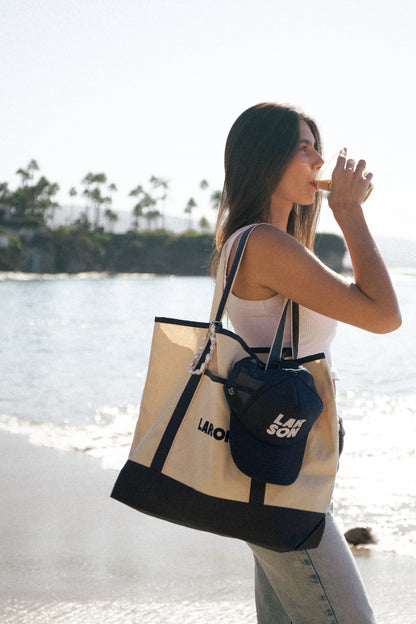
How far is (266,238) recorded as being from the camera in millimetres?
1486

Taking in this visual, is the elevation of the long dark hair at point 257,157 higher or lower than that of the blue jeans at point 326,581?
higher

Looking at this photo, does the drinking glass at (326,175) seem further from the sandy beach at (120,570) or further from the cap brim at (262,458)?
the sandy beach at (120,570)

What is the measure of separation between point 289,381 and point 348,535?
2952mm

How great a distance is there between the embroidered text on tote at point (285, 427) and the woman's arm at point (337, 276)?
25 cm

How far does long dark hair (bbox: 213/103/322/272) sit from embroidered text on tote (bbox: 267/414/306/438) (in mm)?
506

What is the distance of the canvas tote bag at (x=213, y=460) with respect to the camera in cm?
141

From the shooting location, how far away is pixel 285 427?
138 cm

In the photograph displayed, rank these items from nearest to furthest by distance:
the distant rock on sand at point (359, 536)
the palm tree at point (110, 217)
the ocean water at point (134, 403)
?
the distant rock on sand at point (359, 536), the ocean water at point (134, 403), the palm tree at point (110, 217)

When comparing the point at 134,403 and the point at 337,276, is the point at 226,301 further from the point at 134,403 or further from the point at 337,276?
the point at 134,403

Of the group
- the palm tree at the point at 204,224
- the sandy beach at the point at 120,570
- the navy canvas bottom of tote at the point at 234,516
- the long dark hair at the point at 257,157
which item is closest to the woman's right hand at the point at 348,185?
the long dark hair at the point at 257,157

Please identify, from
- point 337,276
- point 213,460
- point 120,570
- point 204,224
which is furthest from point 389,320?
point 204,224

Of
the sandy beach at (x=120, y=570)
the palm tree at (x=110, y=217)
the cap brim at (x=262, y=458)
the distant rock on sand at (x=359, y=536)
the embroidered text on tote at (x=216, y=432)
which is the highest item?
the palm tree at (x=110, y=217)

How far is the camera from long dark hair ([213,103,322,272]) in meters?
1.65

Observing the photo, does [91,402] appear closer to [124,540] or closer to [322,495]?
[124,540]
